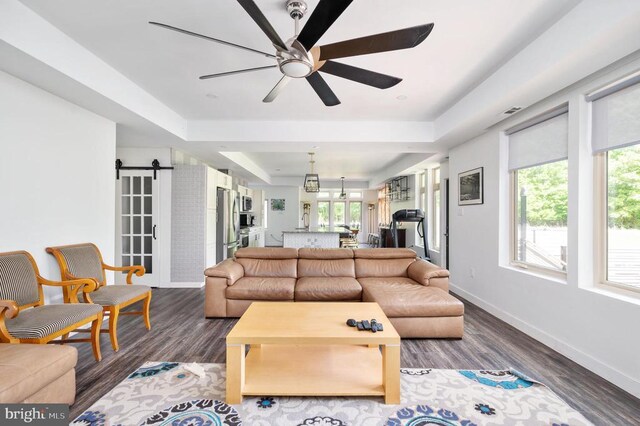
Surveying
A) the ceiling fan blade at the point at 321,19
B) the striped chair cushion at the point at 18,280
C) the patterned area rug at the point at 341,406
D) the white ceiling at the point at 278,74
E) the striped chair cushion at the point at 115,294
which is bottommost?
the patterned area rug at the point at 341,406

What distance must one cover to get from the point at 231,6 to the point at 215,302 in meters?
2.98

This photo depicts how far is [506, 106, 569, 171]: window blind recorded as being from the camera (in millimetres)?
2764

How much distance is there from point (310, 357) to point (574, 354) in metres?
2.33

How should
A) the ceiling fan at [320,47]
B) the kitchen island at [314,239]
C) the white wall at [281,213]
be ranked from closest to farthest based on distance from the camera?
1. the ceiling fan at [320,47]
2. the kitchen island at [314,239]
3. the white wall at [281,213]

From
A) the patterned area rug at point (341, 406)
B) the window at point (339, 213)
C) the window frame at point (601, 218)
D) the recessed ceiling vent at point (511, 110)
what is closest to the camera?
the patterned area rug at point (341, 406)

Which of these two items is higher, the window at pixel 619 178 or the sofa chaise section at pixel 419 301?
the window at pixel 619 178

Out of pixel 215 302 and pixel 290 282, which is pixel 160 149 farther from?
pixel 290 282

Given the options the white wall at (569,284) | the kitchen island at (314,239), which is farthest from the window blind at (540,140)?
the kitchen island at (314,239)

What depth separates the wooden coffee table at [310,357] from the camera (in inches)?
72.0

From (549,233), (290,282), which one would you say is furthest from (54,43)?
(549,233)

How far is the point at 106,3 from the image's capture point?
1.96 m

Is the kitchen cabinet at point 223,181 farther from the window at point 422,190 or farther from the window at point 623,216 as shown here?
the window at point 623,216

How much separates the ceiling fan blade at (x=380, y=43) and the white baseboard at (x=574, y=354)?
9.13 ft

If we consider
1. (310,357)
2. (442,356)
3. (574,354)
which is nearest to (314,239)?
(442,356)
